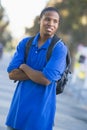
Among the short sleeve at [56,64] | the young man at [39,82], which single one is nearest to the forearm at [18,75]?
the young man at [39,82]

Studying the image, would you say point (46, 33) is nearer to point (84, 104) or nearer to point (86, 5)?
point (84, 104)

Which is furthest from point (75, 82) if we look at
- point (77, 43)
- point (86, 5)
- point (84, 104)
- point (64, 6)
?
point (64, 6)

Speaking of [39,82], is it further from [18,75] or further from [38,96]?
[18,75]

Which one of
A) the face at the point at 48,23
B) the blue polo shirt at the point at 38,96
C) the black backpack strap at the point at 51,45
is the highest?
the face at the point at 48,23

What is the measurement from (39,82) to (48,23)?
518 millimetres

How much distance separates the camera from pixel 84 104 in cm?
1833

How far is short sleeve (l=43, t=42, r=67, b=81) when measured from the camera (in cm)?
474

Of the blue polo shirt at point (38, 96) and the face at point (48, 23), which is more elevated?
the face at point (48, 23)

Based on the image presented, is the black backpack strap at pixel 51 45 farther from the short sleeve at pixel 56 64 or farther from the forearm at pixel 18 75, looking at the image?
the forearm at pixel 18 75

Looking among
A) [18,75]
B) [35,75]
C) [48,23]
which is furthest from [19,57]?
[48,23]

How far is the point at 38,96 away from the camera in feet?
15.5

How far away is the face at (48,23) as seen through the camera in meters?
4.87

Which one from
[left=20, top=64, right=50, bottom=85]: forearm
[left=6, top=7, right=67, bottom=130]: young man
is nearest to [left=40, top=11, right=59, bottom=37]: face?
[left=6, top=7, right=67, bottom=130]: young man

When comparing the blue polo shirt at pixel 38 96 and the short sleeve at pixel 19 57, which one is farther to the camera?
the short sleeve at pixel 19 57
